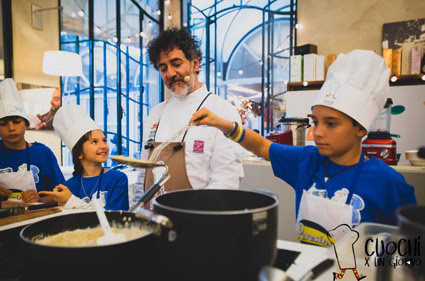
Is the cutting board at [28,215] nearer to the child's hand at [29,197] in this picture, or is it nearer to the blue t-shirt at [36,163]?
the child's hand at [29,197]

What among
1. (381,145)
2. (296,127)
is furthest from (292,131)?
(381,145)

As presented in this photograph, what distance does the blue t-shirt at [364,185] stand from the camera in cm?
111

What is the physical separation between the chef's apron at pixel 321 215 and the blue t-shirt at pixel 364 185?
1 centimetres

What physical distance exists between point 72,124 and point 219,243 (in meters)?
1.74

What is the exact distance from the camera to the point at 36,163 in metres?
2.10

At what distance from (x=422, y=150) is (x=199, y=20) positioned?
6493 mm

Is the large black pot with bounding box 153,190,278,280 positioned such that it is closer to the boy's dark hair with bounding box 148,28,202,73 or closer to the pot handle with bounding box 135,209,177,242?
the pot handle with bounding box 135,209,177,242

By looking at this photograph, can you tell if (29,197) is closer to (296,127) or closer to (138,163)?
(138,163)

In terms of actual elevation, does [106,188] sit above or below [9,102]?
below

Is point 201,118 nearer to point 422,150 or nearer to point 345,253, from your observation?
point 345,253

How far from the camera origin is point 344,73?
1249mm

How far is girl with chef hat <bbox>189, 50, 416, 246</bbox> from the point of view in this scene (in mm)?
1115

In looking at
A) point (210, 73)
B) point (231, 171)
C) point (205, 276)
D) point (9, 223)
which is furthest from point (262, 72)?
point (205, 276)

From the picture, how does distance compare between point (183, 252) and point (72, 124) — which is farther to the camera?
point (72, 124)
